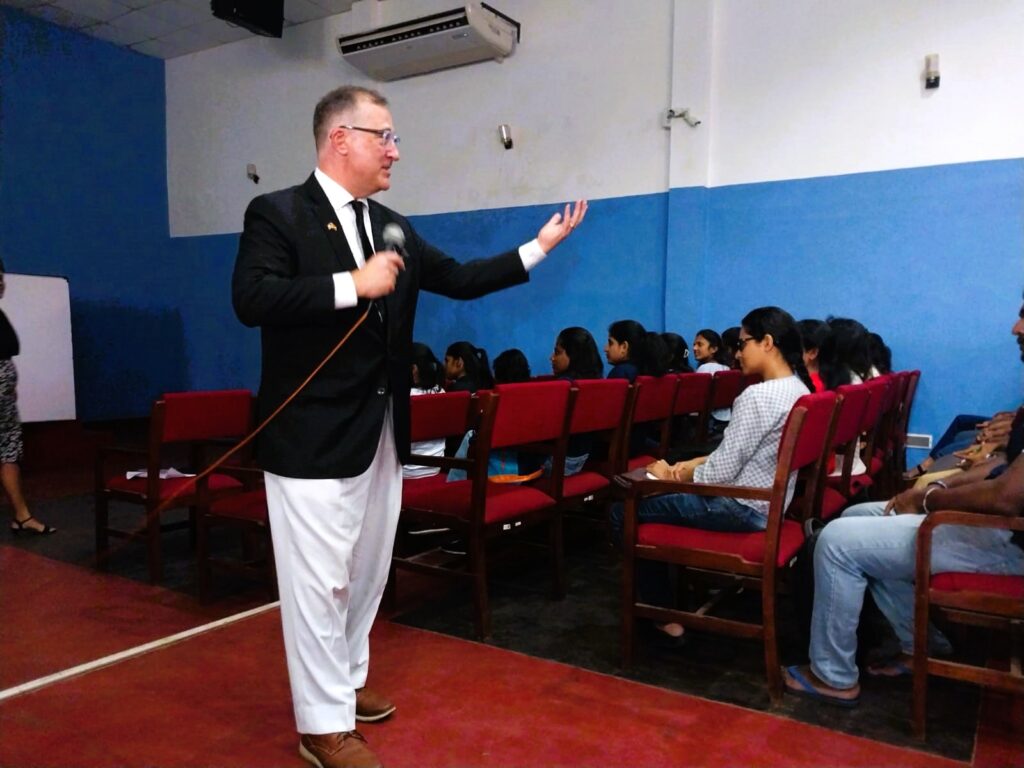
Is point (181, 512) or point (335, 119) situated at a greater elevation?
point (335, 119)

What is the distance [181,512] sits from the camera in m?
4.20

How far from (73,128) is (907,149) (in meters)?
6.79

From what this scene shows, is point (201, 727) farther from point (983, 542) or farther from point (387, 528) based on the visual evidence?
point (983, 542)

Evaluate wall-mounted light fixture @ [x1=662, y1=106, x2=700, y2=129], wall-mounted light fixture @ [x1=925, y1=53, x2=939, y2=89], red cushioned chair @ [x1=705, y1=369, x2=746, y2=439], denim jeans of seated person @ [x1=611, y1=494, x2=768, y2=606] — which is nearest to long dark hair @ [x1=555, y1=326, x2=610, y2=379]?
red cushioned chair @ [x1=705, y1=369, x2=746, y2=439]

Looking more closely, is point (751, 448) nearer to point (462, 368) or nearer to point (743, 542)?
point (743, 542)

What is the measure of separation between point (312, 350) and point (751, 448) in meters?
1.18

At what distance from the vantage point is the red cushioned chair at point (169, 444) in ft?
9.21

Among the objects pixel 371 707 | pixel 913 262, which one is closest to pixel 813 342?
pixel 913 262

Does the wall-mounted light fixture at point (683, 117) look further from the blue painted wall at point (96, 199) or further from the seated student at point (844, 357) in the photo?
the blue painted wall at point (96, 199)

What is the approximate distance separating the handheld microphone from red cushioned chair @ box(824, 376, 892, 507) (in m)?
1.59

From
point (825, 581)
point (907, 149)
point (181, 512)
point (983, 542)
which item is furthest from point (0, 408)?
point (907, 149)

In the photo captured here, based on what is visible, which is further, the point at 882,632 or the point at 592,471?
the point at 592,471

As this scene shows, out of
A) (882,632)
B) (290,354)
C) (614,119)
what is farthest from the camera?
(614,119)

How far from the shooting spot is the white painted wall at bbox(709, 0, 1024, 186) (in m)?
4.08
